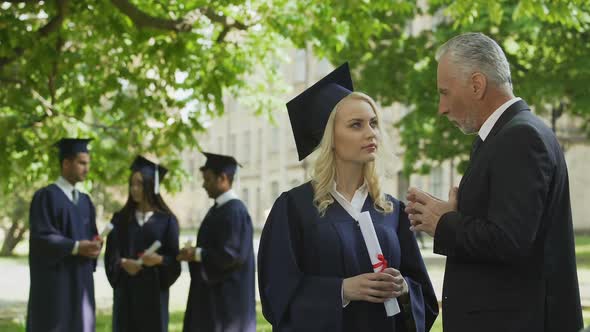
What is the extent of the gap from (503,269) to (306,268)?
113cm

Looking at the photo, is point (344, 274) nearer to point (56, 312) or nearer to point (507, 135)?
point (507, 135)

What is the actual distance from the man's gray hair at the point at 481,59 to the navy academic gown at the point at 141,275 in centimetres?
651

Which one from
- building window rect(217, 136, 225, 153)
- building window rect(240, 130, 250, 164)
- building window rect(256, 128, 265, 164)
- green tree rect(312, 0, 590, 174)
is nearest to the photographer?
green tree rect(312, 0, 590, 174)

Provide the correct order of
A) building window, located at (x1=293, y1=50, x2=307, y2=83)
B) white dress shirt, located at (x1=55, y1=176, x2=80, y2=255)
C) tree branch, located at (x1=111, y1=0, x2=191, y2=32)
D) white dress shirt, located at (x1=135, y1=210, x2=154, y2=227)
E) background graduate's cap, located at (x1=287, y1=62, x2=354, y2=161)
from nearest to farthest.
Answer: background graduate's cap, located at (x1=287, y1=62, x2=354, y2=161) < white dress shirt, located at (x1=55, y1=176, x2=80, y2=255) < white dress shirt, located at (x1=135, y1=210, x2=154, y2=227) < tree branch, located at (x1=111, y1=0, x2=191, y2=32) < building window, located at (x1=293, y1=50, x2=307, y2=83)

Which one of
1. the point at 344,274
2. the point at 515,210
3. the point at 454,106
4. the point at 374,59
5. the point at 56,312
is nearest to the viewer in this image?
the point at 515,210

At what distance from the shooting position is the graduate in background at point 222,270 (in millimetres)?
10438

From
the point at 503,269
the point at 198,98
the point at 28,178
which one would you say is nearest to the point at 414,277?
the point at 503,269

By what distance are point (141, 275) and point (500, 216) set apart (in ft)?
22.6

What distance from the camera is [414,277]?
523 cm

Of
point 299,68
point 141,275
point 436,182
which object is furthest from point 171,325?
point 299,68

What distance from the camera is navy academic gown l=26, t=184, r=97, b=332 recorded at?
10.0m

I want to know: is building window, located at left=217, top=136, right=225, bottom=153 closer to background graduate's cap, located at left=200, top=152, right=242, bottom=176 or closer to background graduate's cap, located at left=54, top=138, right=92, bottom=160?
background graduate's cap, located at left=200, top=152, right=242, bottom=176

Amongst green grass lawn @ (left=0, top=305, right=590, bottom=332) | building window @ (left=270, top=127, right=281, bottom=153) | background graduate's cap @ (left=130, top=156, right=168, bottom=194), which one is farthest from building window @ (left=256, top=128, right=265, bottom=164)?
background graduate's cap @ (left=130, top=156, right=168, bottom=194)

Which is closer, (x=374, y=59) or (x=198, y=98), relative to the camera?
(x=198, y=98)
